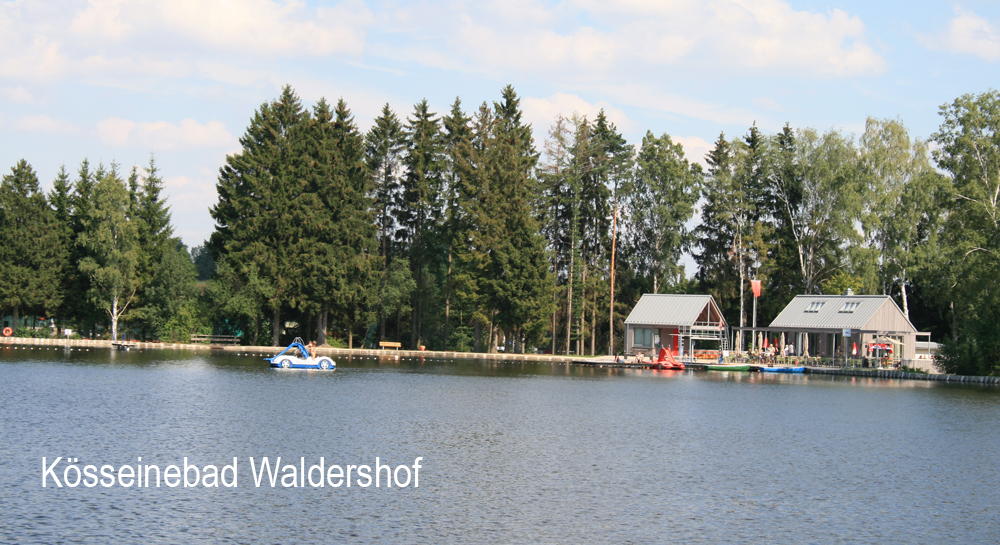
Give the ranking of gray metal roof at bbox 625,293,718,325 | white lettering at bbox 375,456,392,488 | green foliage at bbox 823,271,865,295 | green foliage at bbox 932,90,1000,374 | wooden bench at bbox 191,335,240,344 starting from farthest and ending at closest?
green foliage at bbox 823,271,865,295 < wooden bench at bbox 191,335,240,344 < gray metal roof at bbox 625,293,718,325 < green foliage at bbox 932,90,1000,374 < white lettering at bbox 375,456,392,488

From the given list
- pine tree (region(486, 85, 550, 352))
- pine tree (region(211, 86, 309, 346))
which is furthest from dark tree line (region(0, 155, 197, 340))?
pine tree (region(486, 85, 550, 352))

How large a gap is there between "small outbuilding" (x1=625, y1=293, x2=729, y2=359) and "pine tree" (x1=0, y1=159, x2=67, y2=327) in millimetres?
46976

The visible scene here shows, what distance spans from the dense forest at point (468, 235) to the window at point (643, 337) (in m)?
4.27

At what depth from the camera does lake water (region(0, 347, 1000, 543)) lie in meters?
16.4

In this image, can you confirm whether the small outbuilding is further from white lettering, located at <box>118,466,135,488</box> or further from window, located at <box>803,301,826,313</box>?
white lettering, located at <box>118,466,135,488</box>

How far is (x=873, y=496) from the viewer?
20094mm

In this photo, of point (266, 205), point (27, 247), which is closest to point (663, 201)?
point (266, 205)

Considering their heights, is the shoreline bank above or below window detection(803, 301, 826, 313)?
below

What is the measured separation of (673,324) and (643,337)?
142 inches

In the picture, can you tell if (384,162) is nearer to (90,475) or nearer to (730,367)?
(730,367)

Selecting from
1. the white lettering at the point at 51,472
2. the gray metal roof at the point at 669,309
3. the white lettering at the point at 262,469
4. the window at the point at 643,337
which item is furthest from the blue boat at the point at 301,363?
the white lettering at the point at 51,472

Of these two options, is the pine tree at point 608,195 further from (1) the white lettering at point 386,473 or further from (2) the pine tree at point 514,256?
(1) the white lettering at point 386,473

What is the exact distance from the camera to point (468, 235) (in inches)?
2808

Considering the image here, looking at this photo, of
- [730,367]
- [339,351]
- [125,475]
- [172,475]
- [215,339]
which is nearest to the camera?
[125,475]
